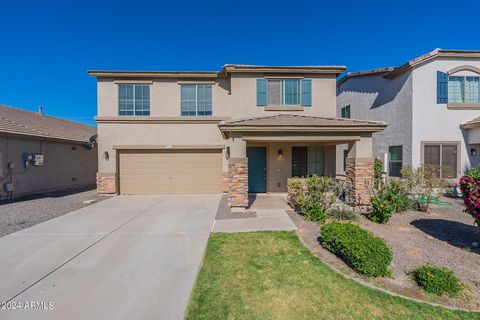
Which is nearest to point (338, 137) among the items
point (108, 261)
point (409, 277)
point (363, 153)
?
point (363, 153)

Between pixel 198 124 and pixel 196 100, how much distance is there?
1381 mm

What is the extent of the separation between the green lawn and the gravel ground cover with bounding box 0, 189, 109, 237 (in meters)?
6.44

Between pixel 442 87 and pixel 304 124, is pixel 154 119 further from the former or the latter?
pixel 442 87

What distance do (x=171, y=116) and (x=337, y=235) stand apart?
1024 cm

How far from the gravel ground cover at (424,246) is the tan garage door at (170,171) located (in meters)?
5.81

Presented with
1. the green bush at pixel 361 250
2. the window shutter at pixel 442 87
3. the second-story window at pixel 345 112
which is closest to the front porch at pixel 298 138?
the green bush at pixel 361 250

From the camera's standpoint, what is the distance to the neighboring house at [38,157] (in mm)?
10359

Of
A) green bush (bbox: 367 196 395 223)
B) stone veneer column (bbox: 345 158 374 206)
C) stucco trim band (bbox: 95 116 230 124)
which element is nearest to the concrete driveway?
green bush (bbox: 367 196 395 223)

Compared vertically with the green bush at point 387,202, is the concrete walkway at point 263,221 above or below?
below

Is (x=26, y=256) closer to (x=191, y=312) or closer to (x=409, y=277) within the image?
(x=191, y=312)

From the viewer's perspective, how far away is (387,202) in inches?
261

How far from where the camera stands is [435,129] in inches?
424

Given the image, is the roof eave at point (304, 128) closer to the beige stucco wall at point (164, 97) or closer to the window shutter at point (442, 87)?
the beige stucco wall at point (164, 97)

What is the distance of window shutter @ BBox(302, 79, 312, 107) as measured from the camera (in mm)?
11672
